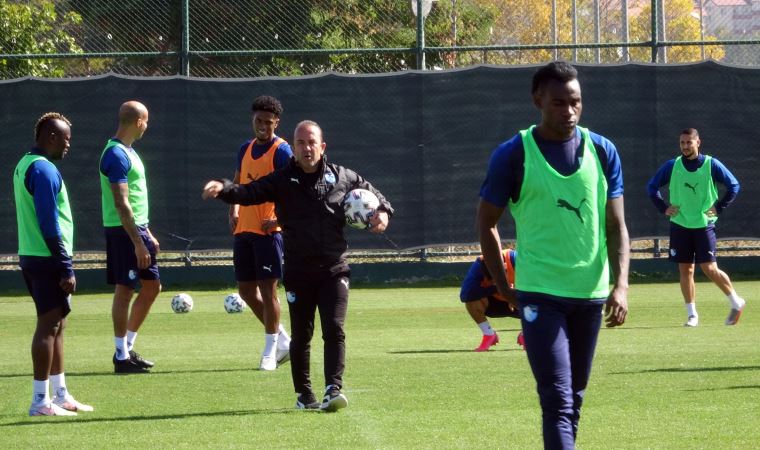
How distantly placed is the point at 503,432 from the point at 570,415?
2038 millimetres

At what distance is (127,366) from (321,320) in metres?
2.71

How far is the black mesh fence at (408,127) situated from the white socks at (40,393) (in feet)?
33.4

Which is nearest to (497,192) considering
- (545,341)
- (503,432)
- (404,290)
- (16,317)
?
(545,341)

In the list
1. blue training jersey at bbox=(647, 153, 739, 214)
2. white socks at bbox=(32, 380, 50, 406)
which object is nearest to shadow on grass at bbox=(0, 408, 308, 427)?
white socks at bbox=(32, 380, 50, 406)

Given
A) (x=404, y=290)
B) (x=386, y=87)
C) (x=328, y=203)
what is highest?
(x=386, y=87)

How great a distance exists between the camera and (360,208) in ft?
27.0

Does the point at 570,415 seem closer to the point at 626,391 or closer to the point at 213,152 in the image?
the point at 626,391

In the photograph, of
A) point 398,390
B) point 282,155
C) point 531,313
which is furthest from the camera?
point 282,155

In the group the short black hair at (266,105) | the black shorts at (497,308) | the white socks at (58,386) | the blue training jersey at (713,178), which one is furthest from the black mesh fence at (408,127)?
the white socks at (58,386)

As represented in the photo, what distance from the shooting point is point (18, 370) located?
10609 millimetres

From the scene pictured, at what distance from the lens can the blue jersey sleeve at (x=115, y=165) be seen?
9.85 m

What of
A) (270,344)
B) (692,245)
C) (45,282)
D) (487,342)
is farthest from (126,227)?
(692,245)

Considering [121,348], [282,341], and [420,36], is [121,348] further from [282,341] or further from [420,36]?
[420,36]

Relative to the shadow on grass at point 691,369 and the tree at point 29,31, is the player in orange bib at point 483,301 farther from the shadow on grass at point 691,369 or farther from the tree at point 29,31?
the tree at point 29,31
